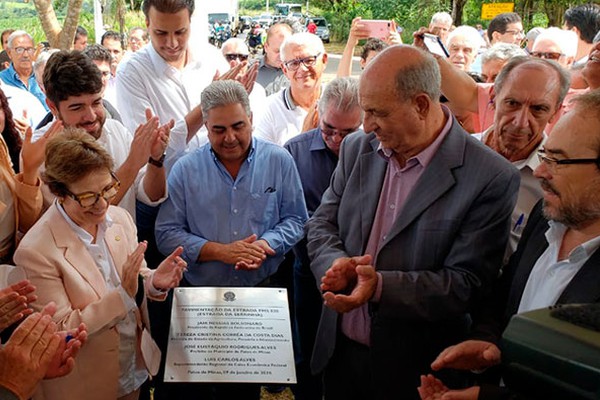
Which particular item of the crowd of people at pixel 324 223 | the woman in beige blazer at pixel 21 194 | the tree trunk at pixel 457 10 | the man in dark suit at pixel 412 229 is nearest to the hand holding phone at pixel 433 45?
the crowd of people at pixel 324 223

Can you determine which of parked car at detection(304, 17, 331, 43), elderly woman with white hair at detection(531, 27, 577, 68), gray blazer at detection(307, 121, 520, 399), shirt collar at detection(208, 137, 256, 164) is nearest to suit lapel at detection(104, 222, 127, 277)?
shirt collar at detection(208, 137, 256, 164)

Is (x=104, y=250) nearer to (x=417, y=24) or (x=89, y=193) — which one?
(x=89, y=193)

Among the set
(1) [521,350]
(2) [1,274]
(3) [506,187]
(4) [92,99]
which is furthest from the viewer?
(4) [92,99]

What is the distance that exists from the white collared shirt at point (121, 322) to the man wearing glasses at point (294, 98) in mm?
1726

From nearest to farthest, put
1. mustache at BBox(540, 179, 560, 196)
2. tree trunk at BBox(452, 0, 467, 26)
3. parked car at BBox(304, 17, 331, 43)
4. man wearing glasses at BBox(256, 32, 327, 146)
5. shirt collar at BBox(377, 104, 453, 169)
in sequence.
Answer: mustache at BBox(540, 179, 560, 196), shirt collar at BBox(377, 104, 453, 169), man wearing glasses at BBox(256, 32, 327, 146), tree trunk at BBox(452, 0, 467, 26), parked car at BBox(304, 17, 331, 43)

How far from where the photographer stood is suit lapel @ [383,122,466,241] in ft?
6.86

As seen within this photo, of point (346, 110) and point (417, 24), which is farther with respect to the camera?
point (417, 24)

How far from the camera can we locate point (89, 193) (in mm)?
2328

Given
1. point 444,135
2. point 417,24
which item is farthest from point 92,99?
point 417,24

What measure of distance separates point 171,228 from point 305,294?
87cm

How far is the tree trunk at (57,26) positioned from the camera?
9.83 metres

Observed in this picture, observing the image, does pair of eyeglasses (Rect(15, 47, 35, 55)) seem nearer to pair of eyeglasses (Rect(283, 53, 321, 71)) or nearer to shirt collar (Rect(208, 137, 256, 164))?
pair of eyeglasses (Rect(283, 53, 321, 71))

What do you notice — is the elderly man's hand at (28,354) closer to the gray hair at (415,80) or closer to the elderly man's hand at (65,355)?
the elderly man's hand at (65,355)

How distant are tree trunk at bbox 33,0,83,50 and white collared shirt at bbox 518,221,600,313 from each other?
32.1 ft
